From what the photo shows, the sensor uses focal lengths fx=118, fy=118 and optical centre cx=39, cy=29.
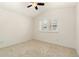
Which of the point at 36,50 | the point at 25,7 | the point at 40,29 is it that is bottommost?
the point at 36,50

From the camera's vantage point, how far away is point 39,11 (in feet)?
6.30

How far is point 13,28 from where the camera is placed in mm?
1901

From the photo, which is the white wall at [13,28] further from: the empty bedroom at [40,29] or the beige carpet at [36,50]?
the beige carpet at [36,50]

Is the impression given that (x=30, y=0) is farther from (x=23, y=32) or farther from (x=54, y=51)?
(x=54, y=51)

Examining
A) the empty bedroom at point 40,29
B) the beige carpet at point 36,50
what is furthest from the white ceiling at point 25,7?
the beige carpet at point 36,50

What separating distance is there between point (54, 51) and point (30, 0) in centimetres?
92

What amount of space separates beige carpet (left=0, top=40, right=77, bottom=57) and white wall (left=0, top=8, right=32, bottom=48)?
10cm

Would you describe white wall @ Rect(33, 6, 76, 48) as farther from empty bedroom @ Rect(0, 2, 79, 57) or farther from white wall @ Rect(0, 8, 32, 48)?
white wall @ Rect(0, 8, 32, 48)

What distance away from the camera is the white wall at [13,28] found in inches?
73.8

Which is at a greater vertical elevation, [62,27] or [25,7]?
[25,7]

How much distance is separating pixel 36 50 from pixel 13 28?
0.52m

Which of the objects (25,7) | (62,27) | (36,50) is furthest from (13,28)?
(62,27)

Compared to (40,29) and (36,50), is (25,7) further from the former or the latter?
(36,50)

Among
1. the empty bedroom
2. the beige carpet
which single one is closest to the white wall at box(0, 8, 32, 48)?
the empty bedroom
